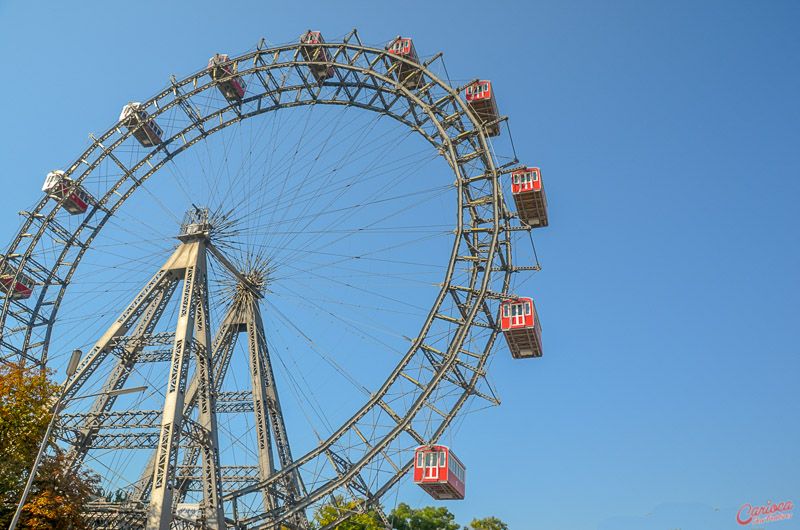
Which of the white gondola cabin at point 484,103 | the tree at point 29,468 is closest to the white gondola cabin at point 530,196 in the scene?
the white gondola cabin at point 484,103

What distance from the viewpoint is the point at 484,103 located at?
3381 centimetres

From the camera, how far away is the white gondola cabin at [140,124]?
3916 cm

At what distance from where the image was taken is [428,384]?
28.0 metres

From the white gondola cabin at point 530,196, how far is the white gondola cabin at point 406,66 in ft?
23.2

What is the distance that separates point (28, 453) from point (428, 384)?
46.9ft

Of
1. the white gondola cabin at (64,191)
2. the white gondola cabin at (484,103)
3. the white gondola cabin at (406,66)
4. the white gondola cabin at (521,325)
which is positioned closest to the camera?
the white gondola cabin at (521,325)

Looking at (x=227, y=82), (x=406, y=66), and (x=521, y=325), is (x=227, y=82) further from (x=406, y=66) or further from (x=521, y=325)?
(x=521, y=325)

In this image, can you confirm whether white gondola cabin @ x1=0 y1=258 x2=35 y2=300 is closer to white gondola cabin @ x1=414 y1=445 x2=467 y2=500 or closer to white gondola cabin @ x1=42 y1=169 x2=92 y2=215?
white gondola cabin @ x1=42 y1=169 x2=92 y2=215

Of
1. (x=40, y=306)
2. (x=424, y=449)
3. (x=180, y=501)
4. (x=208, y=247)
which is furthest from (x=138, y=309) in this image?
(x=424, y=449)

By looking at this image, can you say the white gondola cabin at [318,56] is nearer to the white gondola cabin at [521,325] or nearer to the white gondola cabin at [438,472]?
the white gondola cabin at [521,325]

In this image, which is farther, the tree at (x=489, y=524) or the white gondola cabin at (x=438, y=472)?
the tree at (x=489, y=524)

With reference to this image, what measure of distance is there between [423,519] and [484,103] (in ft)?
105

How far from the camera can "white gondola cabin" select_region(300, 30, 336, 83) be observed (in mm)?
35750

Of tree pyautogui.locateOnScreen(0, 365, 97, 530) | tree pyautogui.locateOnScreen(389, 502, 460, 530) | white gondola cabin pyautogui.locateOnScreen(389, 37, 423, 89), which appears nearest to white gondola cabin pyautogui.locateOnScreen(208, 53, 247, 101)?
white gondola cabin pyautogui.locateOnScreen(389, 37, 423, 89)
